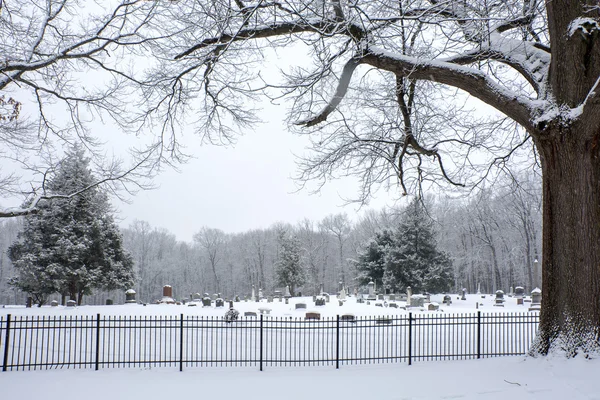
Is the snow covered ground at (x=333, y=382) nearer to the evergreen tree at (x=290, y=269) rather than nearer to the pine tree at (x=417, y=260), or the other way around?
the pine tree at (x=417, y=260)

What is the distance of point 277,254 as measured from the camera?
232 ft

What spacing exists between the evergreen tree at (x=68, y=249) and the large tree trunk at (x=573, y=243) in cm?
3055

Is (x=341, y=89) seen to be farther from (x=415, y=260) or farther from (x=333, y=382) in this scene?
(x=415, y=260)

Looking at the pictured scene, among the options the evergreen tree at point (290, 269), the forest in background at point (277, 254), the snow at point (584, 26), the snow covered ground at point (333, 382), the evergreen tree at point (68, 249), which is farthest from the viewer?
the forest in background at point (277, 254)

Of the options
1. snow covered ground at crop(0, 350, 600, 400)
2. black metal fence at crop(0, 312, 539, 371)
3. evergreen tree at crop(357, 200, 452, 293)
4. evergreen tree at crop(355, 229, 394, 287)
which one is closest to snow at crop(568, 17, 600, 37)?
snow covered ground at crop(0, 350, 600, 400)

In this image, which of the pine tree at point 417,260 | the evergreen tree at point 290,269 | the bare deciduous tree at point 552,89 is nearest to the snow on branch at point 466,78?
the bare deciduous tree at point 552,89

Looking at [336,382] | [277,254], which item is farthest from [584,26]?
[277,254]

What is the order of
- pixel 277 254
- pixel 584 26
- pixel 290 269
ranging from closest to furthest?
pixel 584 26 < pixel 290 269 < pixel 277 254

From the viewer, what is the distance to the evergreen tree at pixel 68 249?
3375 centimetres

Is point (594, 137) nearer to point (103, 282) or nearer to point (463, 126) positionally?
point (463, 126)

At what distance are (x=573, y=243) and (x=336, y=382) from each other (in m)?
5.38

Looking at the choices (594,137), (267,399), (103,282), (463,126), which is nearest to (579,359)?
(594,137)

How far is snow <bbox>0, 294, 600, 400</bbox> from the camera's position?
8.02m

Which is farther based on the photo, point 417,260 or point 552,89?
point 417,260
